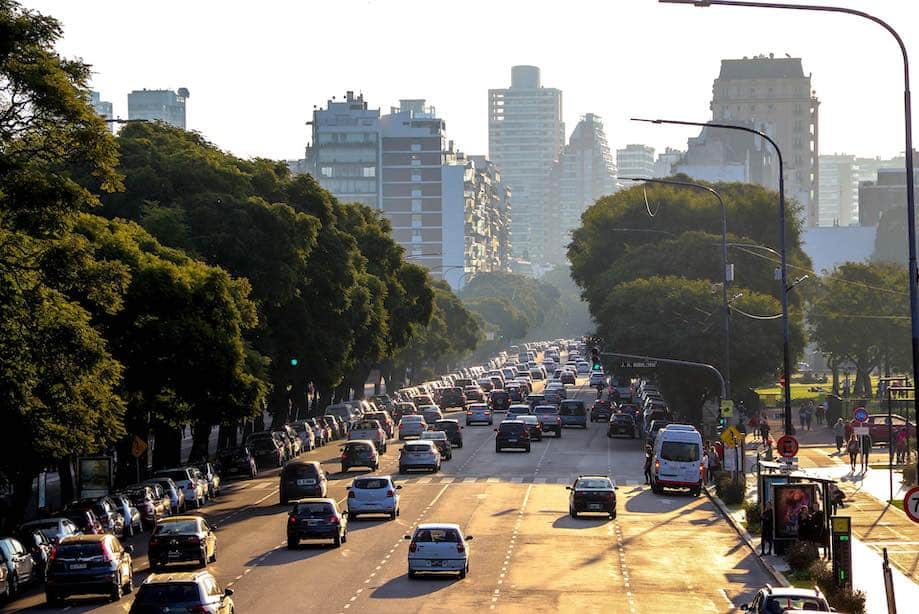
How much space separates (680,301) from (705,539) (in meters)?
48.4

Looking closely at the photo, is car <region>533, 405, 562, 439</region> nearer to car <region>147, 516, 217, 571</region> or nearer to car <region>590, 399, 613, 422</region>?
car <region>590, 399, 613, 422</region>

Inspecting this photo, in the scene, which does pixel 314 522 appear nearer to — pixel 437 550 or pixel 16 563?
pixel 437 550

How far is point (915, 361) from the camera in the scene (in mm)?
27500

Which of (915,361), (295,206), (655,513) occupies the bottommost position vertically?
(655,513)

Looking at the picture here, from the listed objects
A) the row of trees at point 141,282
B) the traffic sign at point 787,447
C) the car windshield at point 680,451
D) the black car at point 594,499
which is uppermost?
the row of trees at point 141,282

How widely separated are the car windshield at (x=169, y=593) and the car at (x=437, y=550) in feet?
33.1

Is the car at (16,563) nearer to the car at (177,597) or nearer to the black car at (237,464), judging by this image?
the car at (177,597)

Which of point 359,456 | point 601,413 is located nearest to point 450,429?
point 359,456

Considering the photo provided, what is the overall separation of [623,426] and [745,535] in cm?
4219

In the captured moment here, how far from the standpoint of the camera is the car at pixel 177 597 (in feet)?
89.6

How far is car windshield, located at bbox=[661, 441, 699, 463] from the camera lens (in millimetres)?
60125

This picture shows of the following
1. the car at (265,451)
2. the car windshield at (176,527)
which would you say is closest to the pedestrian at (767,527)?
the car windshield at (176,527)

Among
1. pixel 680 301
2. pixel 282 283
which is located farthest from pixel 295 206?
pixel 680 301

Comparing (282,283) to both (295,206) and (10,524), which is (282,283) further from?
(10,524)
